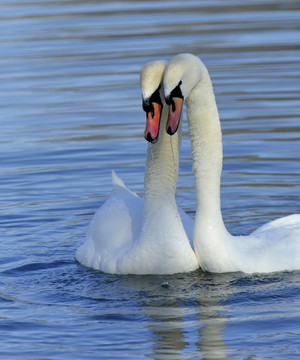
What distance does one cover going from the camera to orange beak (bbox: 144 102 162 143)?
7.93 m

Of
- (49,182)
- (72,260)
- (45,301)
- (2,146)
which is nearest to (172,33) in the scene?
(2,146)

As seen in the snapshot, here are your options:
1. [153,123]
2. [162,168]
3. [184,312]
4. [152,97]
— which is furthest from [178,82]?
[184,312]

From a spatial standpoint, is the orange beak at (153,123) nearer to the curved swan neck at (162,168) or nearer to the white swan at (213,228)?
the white swan at (213,228)

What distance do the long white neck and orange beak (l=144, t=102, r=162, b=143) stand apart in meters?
0.55

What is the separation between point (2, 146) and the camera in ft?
45.3

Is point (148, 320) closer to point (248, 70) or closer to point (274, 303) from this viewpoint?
point (274, 303)

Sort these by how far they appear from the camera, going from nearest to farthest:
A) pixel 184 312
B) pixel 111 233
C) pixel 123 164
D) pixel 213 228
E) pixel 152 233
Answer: pixel 184 312 → pixel 213 228 → pixel 152 233 → pixel 111 233 → pixel 123 164

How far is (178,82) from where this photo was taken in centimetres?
798

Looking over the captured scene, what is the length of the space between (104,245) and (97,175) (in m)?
3.39

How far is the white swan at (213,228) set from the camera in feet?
28.0

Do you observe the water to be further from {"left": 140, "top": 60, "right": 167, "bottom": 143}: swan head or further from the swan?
{"left": 140, "top": 60, "right": 167, "bottom": 143}: swan head

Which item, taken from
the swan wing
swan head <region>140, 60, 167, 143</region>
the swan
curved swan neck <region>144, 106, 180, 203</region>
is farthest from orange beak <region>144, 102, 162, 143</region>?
the swan wing

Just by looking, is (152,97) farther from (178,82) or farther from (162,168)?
(162,168)

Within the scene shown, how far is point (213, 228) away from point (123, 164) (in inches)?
169
